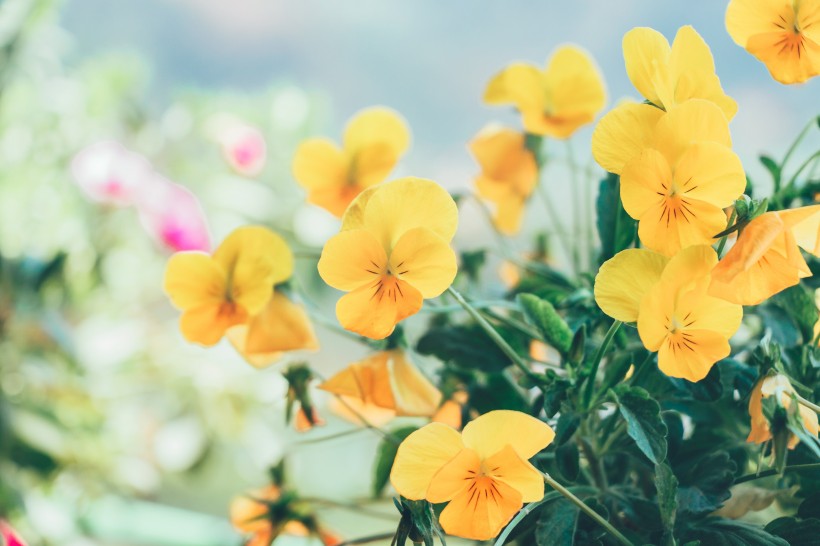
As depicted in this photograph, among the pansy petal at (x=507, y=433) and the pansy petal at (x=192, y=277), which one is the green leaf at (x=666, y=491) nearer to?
the pansy petal at (x=507, y=433)

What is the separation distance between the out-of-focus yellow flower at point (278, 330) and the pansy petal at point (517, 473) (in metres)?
0.14

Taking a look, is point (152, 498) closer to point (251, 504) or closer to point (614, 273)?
point (251, 504)

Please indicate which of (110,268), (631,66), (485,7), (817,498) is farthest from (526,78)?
(485,7)

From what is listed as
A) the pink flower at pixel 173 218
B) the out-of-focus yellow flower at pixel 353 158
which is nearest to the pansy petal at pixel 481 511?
the out-of-focus yellow flower at pixel 353 158

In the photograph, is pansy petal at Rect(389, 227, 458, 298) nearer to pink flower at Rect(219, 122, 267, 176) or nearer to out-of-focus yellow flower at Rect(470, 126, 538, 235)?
out-of-focus yellow flower at Rect(470, 126, 538, 235)

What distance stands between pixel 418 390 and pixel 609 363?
9 cm

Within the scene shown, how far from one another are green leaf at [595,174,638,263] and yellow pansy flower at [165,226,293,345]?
159 millimetres

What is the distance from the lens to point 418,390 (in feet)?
1.35

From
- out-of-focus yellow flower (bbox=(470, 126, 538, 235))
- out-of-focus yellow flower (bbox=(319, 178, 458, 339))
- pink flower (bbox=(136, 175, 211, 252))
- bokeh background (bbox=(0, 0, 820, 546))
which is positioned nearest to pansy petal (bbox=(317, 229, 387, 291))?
out-of-focus yellow flower (bbox=(319, 178, 458, 339))

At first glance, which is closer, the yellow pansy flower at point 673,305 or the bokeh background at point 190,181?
the yellow pansy flower at point 673,305

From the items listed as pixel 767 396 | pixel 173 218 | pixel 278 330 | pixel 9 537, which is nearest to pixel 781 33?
pixel 767 396

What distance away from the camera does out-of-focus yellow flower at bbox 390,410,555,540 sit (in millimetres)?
310

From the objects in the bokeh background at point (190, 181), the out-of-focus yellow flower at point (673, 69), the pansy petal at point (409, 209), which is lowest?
the bokeh background at point (190, 181)

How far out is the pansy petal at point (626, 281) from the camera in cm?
31
